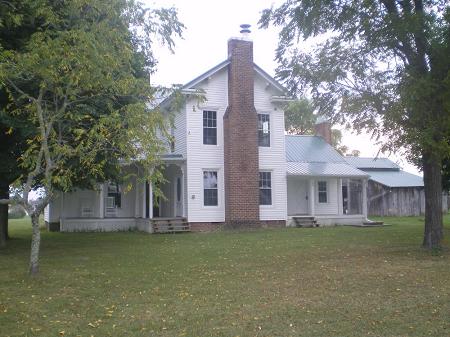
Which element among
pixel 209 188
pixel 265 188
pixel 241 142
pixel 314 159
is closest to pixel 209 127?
pixel 241 142

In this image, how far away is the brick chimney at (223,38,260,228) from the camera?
23656 millimetres

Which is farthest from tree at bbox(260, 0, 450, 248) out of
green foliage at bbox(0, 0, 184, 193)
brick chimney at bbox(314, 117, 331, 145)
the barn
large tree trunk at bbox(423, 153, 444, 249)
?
the barn

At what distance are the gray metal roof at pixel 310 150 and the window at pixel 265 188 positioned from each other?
12.0 feet

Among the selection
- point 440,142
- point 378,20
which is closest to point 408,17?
point 378,20

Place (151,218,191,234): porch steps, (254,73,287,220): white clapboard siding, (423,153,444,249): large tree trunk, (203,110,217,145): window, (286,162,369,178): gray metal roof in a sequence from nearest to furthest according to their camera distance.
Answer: (423,153,444,249): large tree trunk → (151,218,191,234): porch steps → (203,110,217,145): window → (254,73,287,220): white clapboard siding → (286,162,369,178): gray metal roof

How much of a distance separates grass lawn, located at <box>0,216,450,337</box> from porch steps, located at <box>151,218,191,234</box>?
638cm

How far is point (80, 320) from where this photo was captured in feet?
24.8

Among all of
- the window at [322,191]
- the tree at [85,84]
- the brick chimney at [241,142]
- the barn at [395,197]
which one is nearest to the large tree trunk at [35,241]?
the tree at [85,84]

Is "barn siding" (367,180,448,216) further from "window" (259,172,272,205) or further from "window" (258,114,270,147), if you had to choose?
"window" (258,114,270,147)

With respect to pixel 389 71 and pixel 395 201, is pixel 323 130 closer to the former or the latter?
pixel 395 201

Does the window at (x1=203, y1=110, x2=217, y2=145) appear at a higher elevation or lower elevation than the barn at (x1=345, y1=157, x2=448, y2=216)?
higher

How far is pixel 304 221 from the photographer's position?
2631cm

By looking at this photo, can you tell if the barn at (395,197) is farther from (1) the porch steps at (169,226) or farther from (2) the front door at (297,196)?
(1) the porch steps at (169,226)

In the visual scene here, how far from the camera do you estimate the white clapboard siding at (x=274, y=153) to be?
25219mm
